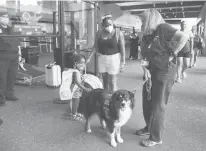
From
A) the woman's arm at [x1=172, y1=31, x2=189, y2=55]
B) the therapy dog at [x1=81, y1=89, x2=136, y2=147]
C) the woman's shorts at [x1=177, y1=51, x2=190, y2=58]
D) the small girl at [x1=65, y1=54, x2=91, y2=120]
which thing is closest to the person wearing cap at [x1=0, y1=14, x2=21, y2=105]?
the small girl at [x1=65, y1=54, x2=91, y2=120]

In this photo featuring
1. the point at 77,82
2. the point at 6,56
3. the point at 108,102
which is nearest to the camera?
the point at 108,102

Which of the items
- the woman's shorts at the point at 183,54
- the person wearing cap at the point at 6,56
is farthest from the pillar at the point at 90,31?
the person wearing cap at the point at 6,56

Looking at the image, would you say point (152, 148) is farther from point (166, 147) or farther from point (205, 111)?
point (205, 111)

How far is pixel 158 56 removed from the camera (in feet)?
7.30

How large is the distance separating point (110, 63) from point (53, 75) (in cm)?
217

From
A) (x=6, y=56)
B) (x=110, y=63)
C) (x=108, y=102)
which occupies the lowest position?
(x=108, y=102)

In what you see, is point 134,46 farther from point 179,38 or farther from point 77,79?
point 179,38

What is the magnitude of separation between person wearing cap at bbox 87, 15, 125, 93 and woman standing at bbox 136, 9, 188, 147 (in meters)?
0.90

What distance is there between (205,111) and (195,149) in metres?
1.42

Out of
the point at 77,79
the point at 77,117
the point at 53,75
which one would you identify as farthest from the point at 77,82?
the point at 53,75

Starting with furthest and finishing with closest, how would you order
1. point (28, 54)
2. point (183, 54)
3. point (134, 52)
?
point (134, 52), point (28, 54), point (183, 54)

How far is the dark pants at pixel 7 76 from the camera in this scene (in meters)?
3.79

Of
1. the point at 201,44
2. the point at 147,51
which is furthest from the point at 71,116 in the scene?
the point at 201,44

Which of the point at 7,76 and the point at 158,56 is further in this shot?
the point at 7,76
